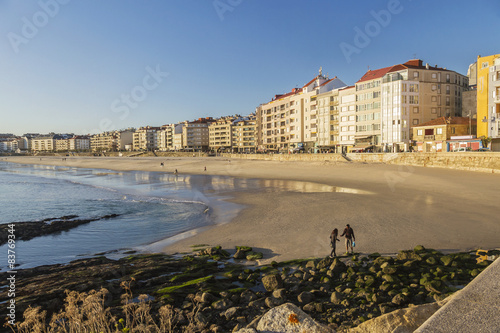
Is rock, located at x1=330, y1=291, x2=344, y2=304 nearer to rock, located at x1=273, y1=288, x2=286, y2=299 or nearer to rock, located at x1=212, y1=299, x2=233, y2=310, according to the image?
rock, located at x1=273, y1=288, x2=286, y2=299

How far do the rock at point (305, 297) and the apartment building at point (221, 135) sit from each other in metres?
134

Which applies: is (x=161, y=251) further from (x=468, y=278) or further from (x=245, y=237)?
(x=468, y=278)

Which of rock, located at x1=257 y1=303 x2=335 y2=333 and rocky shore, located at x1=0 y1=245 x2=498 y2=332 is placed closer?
rock, located at x1=257 y1=303 x2=335 y2=333

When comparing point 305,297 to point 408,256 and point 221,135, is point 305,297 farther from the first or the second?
point 221,135

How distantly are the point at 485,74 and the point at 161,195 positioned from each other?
4808 cm

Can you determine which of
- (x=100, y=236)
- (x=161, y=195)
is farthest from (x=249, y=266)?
(x=161, y=195)

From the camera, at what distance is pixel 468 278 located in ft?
30.6

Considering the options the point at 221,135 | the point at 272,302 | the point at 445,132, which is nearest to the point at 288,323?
the point at 272,302

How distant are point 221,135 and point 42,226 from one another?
5136 inches

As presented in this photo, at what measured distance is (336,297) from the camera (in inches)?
334

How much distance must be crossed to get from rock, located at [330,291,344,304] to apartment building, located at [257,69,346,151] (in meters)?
74.9

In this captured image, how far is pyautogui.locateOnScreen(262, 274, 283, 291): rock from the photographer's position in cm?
950

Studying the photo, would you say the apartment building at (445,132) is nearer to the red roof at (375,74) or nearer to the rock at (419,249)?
the red roof at (375,74)

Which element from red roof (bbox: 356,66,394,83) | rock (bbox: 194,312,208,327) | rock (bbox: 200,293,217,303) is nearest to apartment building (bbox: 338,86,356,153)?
red roof (bbox: 356,66,394,83)
